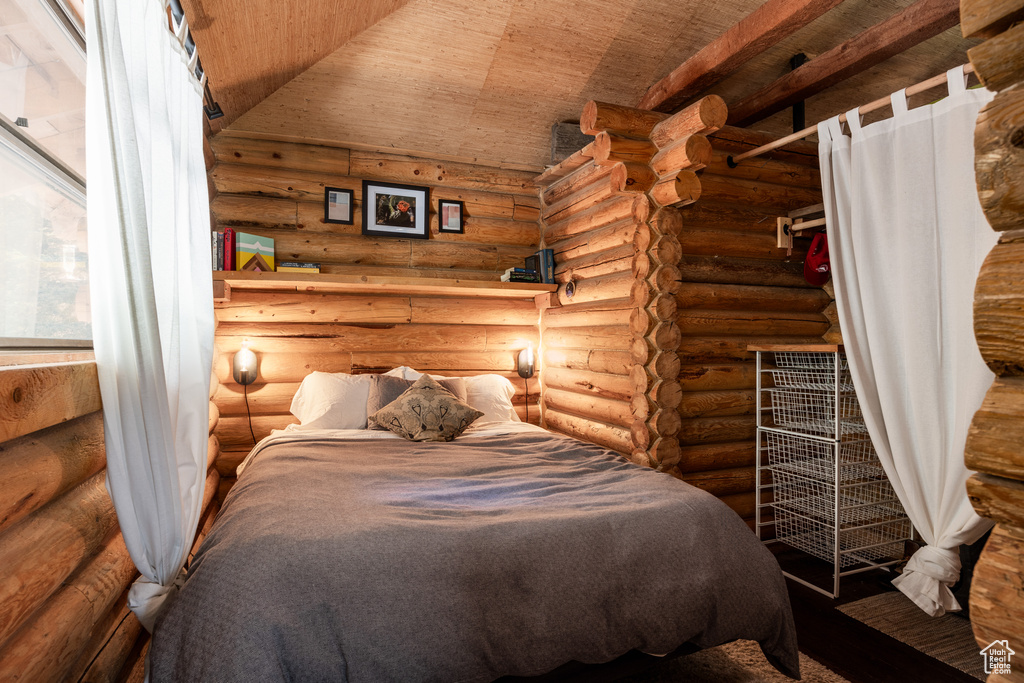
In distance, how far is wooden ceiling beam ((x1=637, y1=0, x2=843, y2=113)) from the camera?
9.63 feet

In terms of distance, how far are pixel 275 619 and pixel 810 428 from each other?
319cm

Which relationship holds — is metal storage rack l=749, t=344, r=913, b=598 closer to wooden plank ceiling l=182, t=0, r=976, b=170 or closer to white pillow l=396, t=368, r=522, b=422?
white pillow l=396, t=368, r=522, b=422

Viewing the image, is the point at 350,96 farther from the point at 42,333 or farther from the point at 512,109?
the point at 42,333

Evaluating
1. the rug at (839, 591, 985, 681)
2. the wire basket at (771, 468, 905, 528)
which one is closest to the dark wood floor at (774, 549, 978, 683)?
the rug at (839, 591, 985, 681)

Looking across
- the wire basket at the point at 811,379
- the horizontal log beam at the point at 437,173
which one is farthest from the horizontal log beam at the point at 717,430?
the horizontal log beam at the point at 437,173

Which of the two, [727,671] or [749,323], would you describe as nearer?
[727,671]

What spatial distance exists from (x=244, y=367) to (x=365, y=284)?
1062mm

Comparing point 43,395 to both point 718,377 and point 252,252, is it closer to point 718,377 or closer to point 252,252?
point 252,252

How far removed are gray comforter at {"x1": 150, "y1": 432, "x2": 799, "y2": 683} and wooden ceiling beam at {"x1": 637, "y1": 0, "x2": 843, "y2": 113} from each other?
2.57 metres

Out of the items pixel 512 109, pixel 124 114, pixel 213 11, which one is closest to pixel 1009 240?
pixel 124 114

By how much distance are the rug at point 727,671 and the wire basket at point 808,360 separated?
1740 millimetres

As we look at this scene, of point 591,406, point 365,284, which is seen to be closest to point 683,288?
point 591,406

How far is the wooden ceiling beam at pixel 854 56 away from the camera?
292 cm

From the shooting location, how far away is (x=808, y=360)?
3.54 m
